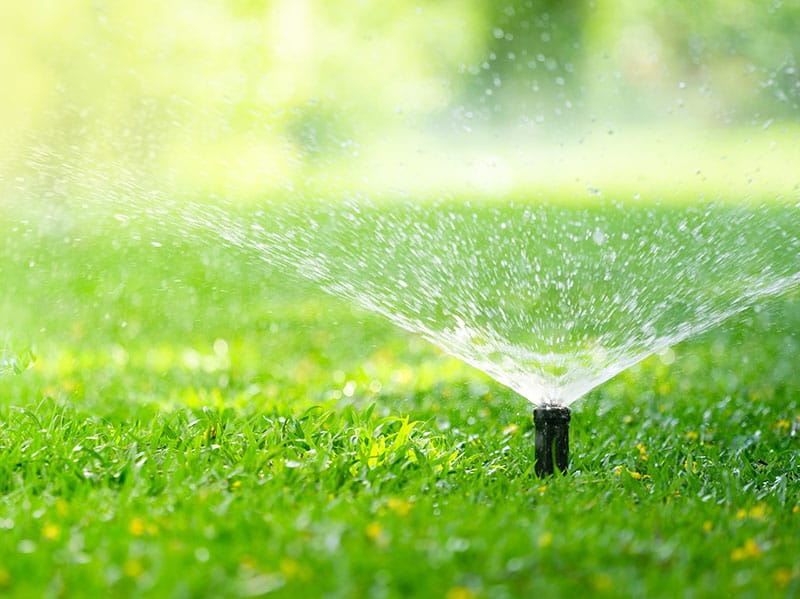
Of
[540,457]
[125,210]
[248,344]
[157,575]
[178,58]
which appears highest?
[178,58]

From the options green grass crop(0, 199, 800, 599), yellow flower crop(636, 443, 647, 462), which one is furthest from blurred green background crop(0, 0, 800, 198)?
yellow flower crop(636, 443, 647, 462)

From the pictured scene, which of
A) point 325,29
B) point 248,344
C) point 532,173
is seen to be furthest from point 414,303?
point 325,29

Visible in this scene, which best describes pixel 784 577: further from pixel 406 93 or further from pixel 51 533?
pixel 406 93

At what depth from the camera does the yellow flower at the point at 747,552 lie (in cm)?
316

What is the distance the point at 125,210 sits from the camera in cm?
923

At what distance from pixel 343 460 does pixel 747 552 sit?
4.68 feet

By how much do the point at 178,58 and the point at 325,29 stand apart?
2.40 m

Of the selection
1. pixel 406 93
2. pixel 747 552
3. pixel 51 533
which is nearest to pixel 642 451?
pixel 747 552

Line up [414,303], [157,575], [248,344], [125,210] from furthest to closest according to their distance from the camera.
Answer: [125,210], [248,344], [414,303], [157,575]

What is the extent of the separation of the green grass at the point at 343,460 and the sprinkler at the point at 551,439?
2.3 inches

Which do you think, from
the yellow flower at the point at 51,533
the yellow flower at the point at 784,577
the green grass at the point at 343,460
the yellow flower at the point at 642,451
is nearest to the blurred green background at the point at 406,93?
the green grass at the point at 343,460

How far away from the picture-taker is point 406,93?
1493 cm

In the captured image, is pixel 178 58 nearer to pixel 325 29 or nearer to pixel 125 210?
pixel 325 29

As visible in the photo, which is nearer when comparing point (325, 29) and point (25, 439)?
point (25, 439)
